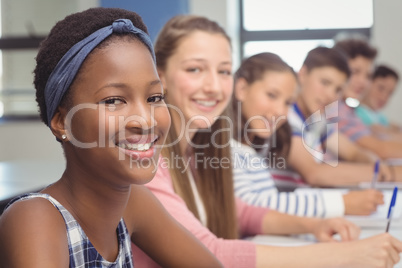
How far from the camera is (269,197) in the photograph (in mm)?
952

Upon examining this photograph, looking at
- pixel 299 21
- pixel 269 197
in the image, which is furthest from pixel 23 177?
pixel 299 21

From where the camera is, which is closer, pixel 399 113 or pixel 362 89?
pixel 362 89

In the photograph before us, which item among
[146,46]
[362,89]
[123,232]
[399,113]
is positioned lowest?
[399,113]

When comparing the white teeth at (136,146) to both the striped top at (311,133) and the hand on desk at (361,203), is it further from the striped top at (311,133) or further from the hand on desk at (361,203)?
the striped top at (311,133)

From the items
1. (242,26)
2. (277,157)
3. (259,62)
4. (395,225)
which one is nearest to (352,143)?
(277,157)

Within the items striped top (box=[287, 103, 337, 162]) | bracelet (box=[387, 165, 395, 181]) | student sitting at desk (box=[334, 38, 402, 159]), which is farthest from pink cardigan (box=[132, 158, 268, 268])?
student sitting at desk (box=[334, 38, 402, 159])

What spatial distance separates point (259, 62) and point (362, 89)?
1426mm

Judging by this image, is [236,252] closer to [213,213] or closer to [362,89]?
[213,213]

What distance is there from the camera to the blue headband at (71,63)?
326 mm

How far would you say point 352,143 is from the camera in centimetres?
186

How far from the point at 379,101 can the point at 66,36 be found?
8.68ft

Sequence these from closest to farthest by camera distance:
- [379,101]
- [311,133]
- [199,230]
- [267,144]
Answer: [199,230] < [267,144] < [311,133] < [379,101]

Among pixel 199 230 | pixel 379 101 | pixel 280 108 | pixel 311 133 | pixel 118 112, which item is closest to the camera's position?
pixel 118 112

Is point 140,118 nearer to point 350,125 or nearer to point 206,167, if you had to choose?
point 206,167
